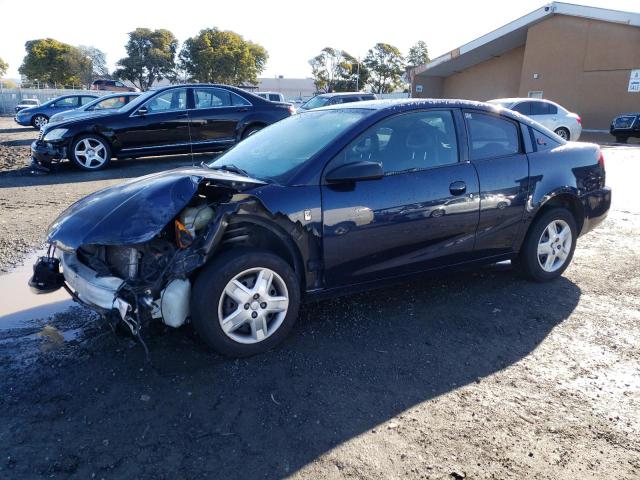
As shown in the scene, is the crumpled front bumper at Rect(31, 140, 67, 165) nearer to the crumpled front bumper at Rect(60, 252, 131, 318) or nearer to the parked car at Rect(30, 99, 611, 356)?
the parked car at Rect(30, 99, 611, 356)

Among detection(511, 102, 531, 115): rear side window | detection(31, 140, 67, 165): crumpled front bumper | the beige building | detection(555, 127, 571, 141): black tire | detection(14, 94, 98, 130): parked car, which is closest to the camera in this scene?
detection(31, 140, 67, 165): crumpled front bumper

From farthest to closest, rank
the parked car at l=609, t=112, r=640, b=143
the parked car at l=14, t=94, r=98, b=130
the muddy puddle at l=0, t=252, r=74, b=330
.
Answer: the parked car at l=14, t=94, r=98, b=130 < the parked car at l=609, t=112, r=640, b=143 < the muddy puddle at l=0, t=252, r=74, b=330

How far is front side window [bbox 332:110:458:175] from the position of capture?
11.8 feet

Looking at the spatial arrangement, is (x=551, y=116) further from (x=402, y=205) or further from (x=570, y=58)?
(x=402, y=205)

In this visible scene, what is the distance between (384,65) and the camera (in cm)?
6481

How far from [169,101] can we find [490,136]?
27.1 ft

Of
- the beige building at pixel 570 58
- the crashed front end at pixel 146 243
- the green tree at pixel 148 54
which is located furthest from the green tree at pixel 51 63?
the crashed front end at pixel 146 243

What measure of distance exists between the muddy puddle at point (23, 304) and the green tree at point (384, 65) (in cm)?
6554

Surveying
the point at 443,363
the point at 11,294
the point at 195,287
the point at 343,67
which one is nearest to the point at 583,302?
the point at 443,363

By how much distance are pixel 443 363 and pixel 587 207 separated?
2.54m

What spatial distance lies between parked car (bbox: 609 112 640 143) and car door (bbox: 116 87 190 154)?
18380mm

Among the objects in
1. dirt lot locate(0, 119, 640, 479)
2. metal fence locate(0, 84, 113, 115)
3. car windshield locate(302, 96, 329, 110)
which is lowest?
dirt lot locate(0, 119, 640, 479)

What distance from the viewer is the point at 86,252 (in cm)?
319

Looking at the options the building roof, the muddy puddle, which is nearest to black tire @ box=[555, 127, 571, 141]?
the building roof
